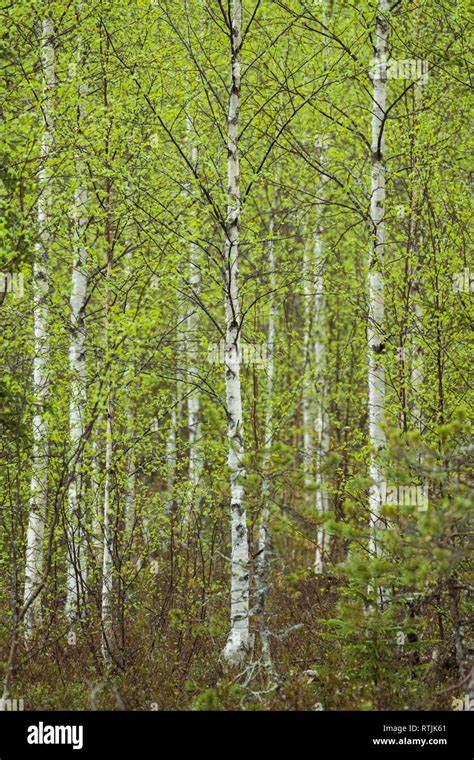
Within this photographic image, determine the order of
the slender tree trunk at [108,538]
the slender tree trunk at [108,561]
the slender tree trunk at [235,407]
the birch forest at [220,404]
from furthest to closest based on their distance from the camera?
the slender tree trunk at [108,561]
the slender tree trunk at [108,538]
the slender tree trunk at [235,407]
the birch forest at [220,404]

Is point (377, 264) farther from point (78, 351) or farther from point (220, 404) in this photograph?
point (78, 351)

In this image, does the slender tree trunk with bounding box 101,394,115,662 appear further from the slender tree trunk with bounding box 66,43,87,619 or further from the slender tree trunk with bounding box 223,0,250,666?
the slender tree trunk with bounding box 223,0,250,666

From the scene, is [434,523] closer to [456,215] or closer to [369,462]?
[369,462]

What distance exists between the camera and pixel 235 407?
8664mm

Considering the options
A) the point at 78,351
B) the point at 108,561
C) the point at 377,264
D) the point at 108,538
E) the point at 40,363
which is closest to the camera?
the point at 377,264

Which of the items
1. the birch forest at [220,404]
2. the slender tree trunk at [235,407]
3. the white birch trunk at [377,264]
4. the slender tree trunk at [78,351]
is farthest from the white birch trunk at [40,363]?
the white birch trunk at [377,264]

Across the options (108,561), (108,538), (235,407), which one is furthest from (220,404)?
(108,561)

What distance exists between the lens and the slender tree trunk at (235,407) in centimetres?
836

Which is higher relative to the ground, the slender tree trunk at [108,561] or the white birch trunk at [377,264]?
the white birch trunk at [377,264]

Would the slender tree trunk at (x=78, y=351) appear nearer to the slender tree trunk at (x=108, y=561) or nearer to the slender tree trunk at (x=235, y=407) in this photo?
the slender tree trunk at (x=108, y=561)

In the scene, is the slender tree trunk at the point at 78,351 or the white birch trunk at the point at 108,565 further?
the slender tree trunk at the point at 78,351

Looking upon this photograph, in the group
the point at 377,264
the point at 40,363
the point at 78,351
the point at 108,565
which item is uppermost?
the point at 377,264

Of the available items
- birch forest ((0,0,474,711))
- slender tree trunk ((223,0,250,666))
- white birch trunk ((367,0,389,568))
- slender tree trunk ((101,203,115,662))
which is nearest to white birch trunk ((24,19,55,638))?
birch forest ((0,0,474,711))
